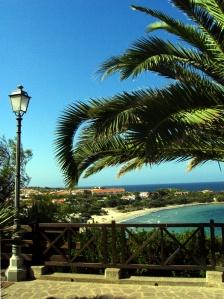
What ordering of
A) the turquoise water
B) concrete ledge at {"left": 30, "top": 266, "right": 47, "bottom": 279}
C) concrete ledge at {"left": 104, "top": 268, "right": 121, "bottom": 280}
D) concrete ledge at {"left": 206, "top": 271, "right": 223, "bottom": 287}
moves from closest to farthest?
1. concrete ledge at {"left": 206, "top": 271, "right": 223, "bottom": 287}
2. concrete ledge at {"left": 104, "top": 268, "right": 121, "bottom": 280}
3. concrete ledge at {"left": 30, "top": 266, "right": 47, "bottom": 279}
4. the turquoise water

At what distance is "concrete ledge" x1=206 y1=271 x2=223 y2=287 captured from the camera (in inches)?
337

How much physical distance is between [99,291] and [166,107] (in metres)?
4.13

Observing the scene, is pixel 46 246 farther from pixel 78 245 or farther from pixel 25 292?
pixel 25 292

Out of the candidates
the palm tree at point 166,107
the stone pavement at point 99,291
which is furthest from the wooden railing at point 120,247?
the palm tree at point 166,107

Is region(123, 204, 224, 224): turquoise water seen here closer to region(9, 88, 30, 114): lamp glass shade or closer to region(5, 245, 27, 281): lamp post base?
region(5, 245, 27, 281): lamp post base

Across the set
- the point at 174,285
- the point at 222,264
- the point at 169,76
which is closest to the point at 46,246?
the point at 174,285

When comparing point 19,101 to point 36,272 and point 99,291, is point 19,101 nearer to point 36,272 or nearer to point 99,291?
point 36,272

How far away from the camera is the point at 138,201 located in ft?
267

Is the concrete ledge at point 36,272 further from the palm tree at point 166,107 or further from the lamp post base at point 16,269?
the palm tree at point 166,107

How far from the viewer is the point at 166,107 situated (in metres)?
6.13

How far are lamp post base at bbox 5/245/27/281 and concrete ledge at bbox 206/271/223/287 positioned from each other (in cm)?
379

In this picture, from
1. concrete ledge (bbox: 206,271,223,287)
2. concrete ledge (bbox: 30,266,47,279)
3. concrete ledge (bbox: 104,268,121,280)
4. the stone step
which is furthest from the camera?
concrete ledge (bbox: 30,266,47,279)

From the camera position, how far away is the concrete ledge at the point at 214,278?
8555mm

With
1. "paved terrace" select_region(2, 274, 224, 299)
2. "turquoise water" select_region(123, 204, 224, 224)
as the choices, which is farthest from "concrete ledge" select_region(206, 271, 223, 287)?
"turquoise water" select_region(123, 204, 224, 224)
